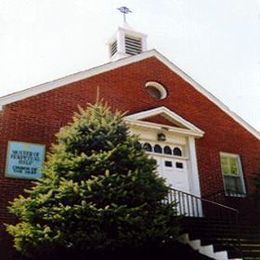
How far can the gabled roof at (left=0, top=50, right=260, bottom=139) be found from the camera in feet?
41.3

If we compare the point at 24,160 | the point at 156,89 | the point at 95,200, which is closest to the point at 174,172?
the point at 156,89

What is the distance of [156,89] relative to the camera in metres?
15.7

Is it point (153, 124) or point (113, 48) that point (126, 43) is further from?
point (153, 124)

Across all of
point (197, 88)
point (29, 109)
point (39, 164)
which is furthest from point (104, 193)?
point (197, 88)

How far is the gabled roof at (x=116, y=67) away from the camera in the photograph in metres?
12.6

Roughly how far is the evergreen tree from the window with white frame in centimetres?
553

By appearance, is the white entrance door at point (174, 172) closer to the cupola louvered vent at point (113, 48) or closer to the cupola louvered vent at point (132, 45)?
the cupola louvered vent at point (132, 45)

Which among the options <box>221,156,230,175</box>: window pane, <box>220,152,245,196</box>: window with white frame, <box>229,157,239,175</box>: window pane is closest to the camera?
<box>220,152,245,196</box>: window with white frame

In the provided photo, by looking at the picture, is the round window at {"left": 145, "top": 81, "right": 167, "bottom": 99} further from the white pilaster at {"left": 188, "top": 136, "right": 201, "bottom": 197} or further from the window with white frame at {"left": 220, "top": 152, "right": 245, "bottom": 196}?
the window with white frame at {"left": 220, "top": 152, "right": 245, "bottom": 196}

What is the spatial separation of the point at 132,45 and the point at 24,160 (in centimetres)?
746

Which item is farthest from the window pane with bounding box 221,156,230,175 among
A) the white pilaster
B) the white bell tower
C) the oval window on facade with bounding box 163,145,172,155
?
the white bell tower

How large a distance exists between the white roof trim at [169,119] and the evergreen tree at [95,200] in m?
3.10

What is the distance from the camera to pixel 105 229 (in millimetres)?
9312

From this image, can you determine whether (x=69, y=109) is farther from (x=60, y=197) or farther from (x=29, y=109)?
(x=60, y=197)
